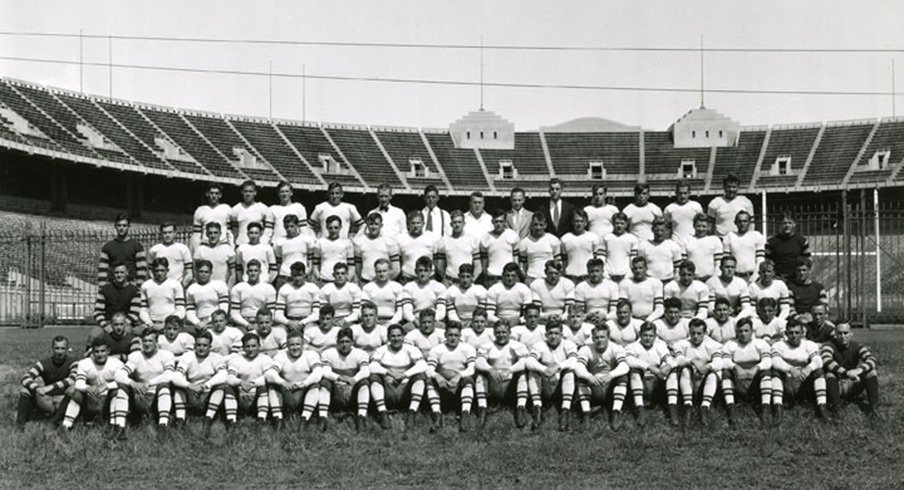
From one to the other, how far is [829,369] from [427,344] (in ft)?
13.9

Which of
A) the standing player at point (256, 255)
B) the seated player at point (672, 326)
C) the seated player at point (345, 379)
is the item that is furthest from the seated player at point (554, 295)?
the standing player at point (256, 255)

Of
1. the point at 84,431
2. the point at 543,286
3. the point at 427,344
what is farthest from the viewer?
the point at 543,286

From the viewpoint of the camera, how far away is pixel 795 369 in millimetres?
9938

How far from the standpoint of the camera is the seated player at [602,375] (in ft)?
32.2

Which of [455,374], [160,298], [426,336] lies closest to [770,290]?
[455,374]

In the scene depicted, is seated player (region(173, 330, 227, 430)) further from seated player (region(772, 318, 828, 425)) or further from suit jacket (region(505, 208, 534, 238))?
seated player (region(772, 318, 828, 425))

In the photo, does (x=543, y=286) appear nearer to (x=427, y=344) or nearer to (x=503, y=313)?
(x=503, y=313)

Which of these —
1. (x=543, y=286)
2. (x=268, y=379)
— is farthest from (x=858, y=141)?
(x=268, y=379)

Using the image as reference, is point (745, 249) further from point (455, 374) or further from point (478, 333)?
point (455, 374)

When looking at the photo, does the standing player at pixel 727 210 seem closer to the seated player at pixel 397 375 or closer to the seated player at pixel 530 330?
the seated player at pixel 530 330

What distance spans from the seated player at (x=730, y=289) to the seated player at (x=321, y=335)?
4292 mm

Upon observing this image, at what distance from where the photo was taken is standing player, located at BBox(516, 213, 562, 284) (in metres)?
11.6

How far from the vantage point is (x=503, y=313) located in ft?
36.0

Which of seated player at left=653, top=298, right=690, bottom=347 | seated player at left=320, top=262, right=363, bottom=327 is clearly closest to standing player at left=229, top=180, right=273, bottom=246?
seated player at left=320, top=262, right=363, bottom=327
